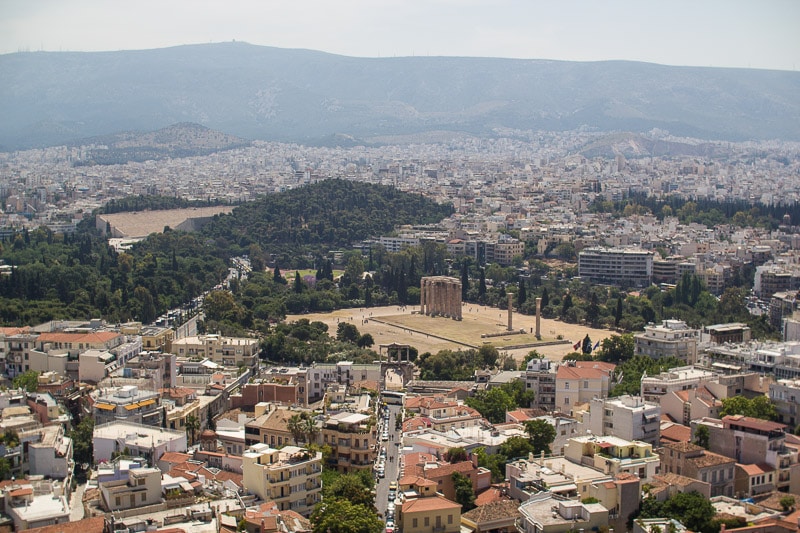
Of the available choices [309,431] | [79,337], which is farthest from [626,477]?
[79,337]

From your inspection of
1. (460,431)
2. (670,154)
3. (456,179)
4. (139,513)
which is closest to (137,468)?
(139,513)

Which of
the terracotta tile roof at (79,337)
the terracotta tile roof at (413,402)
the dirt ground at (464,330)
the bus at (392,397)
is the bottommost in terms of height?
the dirt ground at (464,330)

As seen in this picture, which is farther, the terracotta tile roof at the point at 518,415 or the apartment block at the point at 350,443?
the terracotta tile roof at the point at 518,415

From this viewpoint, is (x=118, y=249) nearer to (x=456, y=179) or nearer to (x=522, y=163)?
(x=456, y=179)

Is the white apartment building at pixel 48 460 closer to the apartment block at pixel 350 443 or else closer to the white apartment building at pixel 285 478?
the white apartment building at pixel 285 478

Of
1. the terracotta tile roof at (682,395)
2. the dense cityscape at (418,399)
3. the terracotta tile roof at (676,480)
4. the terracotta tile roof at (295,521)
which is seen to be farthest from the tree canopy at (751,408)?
the terracotta tile roof at (295,521)

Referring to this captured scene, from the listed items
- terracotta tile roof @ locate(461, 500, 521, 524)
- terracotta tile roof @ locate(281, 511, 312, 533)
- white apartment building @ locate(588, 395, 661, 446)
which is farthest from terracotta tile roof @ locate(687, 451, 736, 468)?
terracotta tile roof @ locate(281, 511, 312, 533)

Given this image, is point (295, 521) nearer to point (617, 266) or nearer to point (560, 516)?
point (560, 516)
